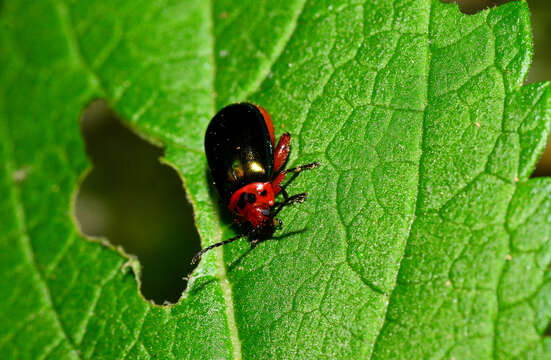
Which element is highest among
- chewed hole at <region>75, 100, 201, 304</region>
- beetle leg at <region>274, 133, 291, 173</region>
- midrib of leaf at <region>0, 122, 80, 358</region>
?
beetle leg at <region>274, 133, 291, 173</region>

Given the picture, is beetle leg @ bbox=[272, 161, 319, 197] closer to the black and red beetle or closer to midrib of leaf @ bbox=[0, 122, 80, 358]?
the black and red beetle

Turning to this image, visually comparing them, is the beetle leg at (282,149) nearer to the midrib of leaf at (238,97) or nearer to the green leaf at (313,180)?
the green leaf at (313,180)

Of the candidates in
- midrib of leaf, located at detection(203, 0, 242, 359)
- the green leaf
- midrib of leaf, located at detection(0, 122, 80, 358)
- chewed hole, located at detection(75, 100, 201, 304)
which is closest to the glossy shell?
Result: the green leaf

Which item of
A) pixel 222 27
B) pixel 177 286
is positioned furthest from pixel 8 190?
pixel 222 27

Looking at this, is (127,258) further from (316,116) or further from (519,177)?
(519,177)

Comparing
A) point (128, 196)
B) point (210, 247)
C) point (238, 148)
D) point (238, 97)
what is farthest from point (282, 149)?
point (128, 196)

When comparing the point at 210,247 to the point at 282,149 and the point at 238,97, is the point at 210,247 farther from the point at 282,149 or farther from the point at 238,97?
the point at 238,97
